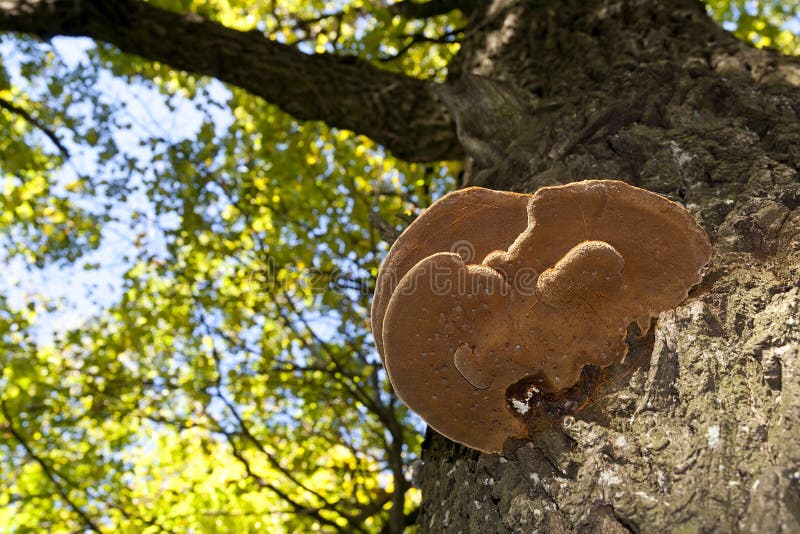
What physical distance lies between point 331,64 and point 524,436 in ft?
10.9

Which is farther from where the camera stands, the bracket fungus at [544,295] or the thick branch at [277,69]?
the thick branch at [277,69]

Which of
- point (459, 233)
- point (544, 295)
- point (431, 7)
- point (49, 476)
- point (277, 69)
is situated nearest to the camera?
point (544, 295)

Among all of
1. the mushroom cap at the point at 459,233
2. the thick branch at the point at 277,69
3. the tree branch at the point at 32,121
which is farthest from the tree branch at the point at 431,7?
the mushroom cap at the point at 459,233

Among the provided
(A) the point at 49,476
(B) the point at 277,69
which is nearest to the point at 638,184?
(B) the point at 277,69

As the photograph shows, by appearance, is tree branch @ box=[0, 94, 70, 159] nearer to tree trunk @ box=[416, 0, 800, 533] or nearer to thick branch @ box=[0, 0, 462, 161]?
thick branch @ box=[0, 0, 462, 161]

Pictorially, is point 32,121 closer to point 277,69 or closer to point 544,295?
point 277,69

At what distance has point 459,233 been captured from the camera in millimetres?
1959

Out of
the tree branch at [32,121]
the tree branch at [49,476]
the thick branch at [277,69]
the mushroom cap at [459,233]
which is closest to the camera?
the mushroom cap at [459,233]

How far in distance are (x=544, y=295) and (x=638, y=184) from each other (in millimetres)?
924

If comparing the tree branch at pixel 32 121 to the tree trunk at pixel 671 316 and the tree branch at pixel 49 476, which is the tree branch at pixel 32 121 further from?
the tree trunk at pixel 671 316

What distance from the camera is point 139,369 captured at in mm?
8086

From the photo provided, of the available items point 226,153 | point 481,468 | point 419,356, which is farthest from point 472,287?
point 226,153

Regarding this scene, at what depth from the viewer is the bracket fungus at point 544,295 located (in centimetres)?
176

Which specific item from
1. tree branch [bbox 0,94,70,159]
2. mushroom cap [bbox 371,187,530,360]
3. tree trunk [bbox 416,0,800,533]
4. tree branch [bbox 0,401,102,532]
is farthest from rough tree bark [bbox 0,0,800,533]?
tree branch [bbox 0,401,102,532]
